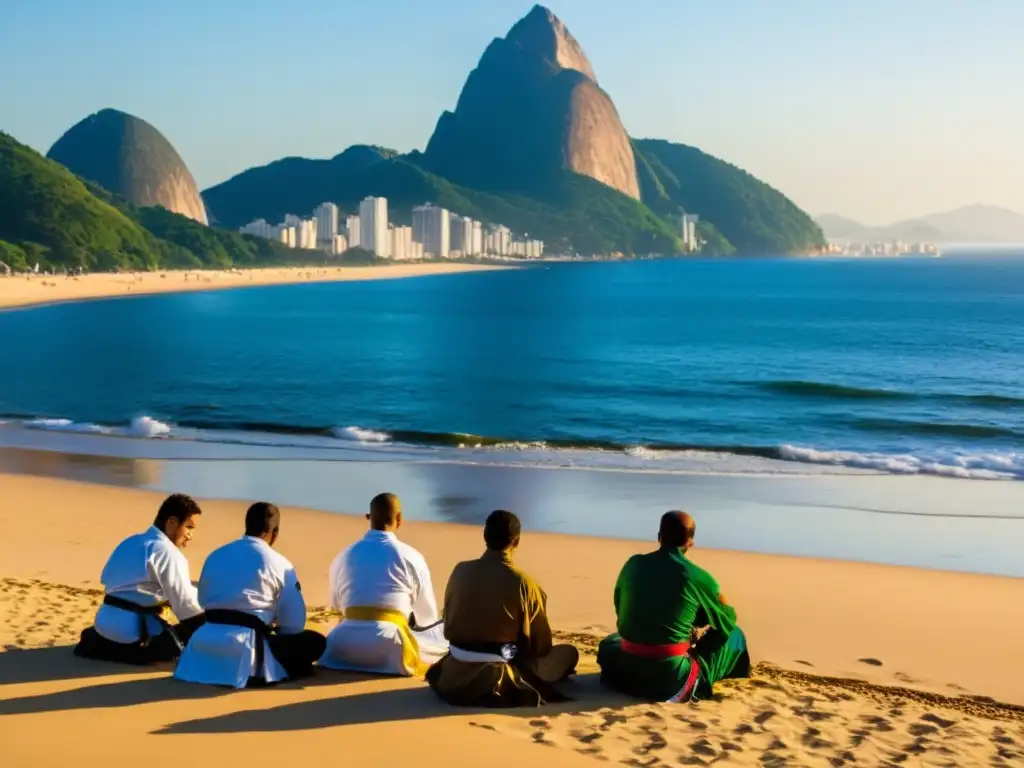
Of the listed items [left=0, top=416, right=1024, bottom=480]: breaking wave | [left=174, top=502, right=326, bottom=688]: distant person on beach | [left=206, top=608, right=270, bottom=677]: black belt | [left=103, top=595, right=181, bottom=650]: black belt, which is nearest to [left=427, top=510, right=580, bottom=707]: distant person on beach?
[left=174, top=502, right=326, bottom=688]: distant person on beach

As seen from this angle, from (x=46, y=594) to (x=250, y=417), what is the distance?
21369mm

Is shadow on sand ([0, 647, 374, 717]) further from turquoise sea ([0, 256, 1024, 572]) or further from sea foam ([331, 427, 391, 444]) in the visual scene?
sea foam ([331, 427, 391, 444])

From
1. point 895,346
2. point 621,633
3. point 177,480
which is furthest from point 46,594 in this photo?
point 895,346

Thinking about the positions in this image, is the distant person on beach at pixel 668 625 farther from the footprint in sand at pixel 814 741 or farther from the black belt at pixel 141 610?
the black belt at pixel 141 610

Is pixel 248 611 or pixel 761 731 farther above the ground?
pixel 248 611

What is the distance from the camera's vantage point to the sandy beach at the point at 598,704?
6.34 metres

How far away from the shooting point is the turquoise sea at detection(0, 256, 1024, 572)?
19.9m

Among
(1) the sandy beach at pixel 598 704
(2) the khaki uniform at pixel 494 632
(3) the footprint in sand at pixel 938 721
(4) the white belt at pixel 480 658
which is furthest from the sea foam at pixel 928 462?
(4) the white belt at pixel 480 658

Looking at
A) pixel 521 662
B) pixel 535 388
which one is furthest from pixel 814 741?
pixel 535 388

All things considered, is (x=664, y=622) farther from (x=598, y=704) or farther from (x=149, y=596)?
(x=149, y=596)

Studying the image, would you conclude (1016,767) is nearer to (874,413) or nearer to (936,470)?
(936,470)

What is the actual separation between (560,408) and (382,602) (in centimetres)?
2702

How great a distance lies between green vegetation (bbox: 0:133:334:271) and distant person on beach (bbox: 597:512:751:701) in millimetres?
129747

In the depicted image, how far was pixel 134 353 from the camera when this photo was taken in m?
52.9
